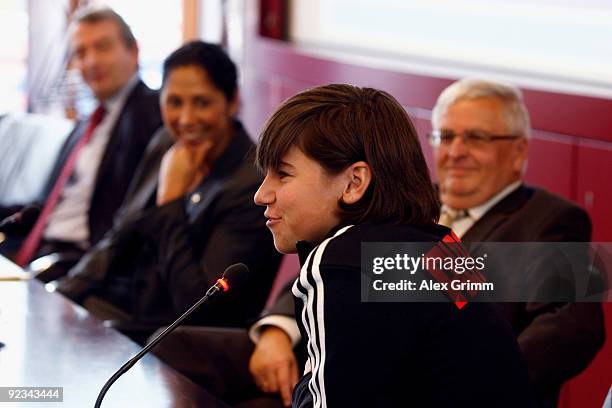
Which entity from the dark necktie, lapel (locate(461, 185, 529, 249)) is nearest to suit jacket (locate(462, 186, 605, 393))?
lapel (locate(461, 185, 529, 249))

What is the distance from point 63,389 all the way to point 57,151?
2.74m

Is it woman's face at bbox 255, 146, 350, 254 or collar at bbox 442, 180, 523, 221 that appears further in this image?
collar at bbox 442, 180, 523, 221

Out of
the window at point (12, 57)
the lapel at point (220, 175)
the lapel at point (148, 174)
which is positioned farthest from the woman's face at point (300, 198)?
the window at point (12, 57)

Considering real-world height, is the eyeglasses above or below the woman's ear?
below

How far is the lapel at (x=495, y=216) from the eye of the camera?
259 centimetres

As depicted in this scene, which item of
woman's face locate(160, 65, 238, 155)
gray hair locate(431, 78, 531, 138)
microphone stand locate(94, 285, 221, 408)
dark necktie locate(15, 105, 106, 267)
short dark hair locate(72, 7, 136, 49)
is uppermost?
short dark hair locate(72, 7, 136, 49)

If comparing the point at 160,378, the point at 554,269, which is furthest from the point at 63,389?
the point at 554,269

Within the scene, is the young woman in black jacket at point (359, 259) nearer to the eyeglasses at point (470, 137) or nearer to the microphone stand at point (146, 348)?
the microphone stand at point (146, 348)

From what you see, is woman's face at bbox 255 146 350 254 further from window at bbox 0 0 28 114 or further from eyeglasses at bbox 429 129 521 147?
window at bbox 0 0 28 114

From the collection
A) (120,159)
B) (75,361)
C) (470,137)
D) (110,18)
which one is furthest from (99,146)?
(75,361)

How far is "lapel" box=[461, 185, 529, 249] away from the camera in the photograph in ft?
8.48

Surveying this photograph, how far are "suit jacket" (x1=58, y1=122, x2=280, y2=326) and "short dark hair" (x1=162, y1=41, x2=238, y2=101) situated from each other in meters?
0.14

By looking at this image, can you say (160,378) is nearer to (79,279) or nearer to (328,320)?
(328,320)

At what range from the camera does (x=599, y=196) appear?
10.1 ft
